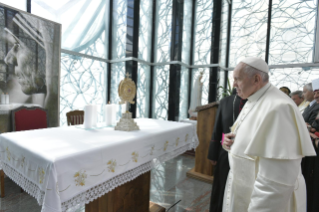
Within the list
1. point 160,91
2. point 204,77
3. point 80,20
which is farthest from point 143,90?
point 80,20

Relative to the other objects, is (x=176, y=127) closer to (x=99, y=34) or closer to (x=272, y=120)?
(x=272, y=120)

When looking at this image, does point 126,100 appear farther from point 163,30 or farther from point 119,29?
point 163,30

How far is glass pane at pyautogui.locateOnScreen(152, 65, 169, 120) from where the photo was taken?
673 cm

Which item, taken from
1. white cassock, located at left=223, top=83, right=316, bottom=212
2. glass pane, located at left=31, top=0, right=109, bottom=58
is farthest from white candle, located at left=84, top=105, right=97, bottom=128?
glass pane, located at left=31, top=0, right=109, bottom=58

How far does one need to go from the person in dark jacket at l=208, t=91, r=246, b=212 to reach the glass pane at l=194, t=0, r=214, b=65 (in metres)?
5.53

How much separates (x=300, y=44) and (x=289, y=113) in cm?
749

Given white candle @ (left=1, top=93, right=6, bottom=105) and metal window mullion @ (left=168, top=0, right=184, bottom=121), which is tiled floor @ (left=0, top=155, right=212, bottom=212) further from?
metal window mullion @ (left=168, top=0, right=184, bottom=121)

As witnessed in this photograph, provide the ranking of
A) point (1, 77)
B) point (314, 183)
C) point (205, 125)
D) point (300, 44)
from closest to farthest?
1. point (314, 183)
2. point (1, 77)
3. point (205, 125)
4. point (300, 44)

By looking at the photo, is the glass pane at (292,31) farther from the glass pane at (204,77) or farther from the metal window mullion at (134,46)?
the metal window mullion at (134,46)

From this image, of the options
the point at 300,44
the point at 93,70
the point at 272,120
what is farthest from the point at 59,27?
the point at 300,44

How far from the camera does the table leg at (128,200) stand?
69.4 inches

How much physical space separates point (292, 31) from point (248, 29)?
4.88 feet

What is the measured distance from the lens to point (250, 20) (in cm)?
768

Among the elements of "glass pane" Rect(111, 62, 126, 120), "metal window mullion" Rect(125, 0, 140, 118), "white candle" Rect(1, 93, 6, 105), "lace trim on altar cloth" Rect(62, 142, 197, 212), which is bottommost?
"lace trim on altar cloth" Rect(62, 142, 197, 212)
